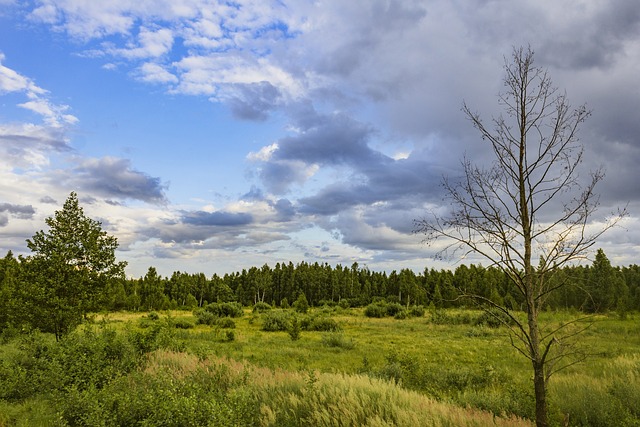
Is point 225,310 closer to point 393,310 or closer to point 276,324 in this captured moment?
point 276,324

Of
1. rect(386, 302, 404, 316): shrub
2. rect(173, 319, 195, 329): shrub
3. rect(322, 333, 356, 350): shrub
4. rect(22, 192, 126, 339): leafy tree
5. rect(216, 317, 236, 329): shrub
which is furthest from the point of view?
rect(386, 302, 404, 316): shrub

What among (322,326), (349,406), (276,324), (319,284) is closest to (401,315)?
(322,326)

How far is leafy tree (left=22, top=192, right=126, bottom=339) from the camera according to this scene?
1448cm

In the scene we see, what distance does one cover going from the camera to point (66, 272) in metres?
15.2

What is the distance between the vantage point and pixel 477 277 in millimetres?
84500

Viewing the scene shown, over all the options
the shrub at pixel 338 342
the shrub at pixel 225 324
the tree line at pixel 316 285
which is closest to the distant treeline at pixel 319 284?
the tree line at pixel 316 285

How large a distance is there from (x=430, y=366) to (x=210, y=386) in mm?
9829

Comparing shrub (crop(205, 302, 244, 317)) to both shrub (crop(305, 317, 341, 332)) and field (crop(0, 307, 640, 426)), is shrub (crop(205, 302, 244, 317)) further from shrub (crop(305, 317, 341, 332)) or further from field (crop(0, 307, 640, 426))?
field (crop(0, 307, 640, 426))

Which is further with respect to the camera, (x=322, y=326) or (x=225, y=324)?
(x=225, y=324)

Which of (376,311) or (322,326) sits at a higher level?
(376,311)

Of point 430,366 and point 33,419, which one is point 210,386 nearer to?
point 33,419

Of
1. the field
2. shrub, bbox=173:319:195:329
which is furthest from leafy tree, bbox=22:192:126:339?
shrub, bbox=173:319:195:329

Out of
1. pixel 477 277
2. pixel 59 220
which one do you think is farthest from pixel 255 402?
pixel 477 277

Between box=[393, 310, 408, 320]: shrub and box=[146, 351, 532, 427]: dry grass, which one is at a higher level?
box=[146, 351, 532, 427]: dry grass
